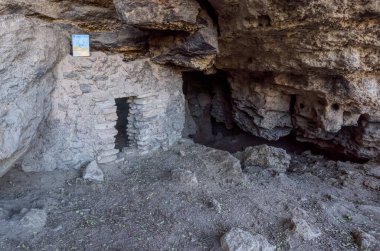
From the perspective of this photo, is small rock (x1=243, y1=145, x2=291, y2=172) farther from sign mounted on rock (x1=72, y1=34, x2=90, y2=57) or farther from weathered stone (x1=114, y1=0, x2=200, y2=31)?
sign mounted on rock (x1=72, y1=34, x2=90, y2=57)

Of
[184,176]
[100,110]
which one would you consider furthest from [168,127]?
[184,176]

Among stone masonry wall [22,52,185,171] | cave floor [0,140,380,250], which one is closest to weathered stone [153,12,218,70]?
stone masonry wall [22,52,185,171]

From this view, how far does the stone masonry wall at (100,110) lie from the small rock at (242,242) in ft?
7.18

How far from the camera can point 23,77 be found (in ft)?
10.2

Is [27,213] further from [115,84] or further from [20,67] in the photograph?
[115,84]

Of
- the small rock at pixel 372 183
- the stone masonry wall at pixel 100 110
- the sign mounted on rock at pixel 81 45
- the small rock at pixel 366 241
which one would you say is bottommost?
the small rock at pixel 366 241

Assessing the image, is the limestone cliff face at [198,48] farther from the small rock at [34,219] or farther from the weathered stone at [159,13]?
the small rock at [34,219]

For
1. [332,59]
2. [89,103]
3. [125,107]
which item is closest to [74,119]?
[89,103]

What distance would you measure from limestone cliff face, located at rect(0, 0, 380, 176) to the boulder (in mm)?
10

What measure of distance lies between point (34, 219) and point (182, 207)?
1.42 meters

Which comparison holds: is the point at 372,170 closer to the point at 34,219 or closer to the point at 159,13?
the point at 159,13

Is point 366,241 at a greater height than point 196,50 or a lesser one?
lesser

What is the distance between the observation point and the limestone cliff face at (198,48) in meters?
3.06

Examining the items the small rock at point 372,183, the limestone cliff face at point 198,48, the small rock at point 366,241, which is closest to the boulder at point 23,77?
the limestone cliff face at point 198,48
